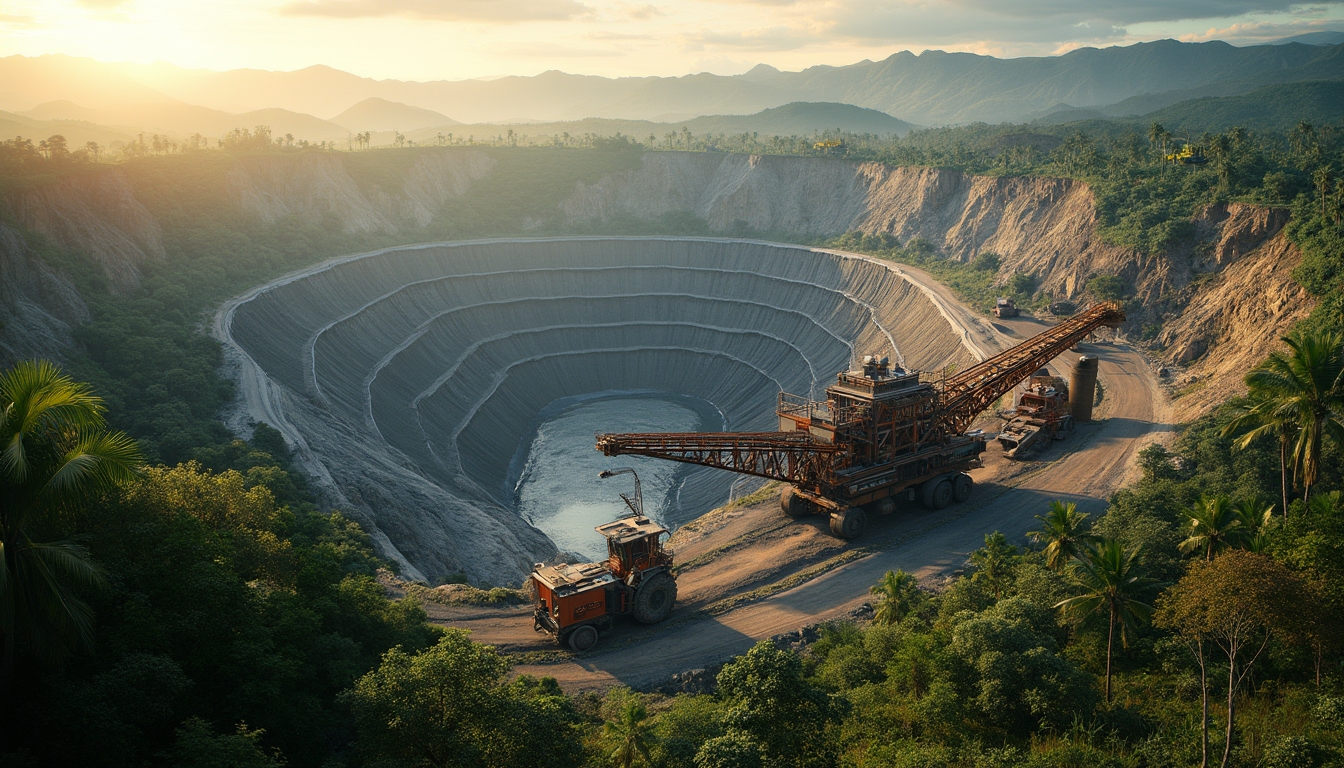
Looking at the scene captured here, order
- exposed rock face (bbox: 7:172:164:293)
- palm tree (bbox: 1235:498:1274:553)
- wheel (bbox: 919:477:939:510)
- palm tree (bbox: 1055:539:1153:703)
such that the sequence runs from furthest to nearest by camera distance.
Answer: exposed rock face (bbox: 7:172:164:293), wheel (bbox: 919:477:939:510), palm tree (bbox: 1235:498:1274:553), palm tree (bbox: 1055:539:1153:703)

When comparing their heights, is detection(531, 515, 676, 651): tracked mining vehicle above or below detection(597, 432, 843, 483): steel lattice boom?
below

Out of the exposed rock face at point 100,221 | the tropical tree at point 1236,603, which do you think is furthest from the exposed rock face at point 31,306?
the tropical tree at point 1236,603

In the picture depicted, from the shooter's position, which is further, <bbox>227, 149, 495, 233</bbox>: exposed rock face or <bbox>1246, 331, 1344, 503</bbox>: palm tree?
<bbox>227, 149, 495, 233</bbox>: exposed rock face

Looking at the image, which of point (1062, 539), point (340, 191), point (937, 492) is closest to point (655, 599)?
point (1062, 539)

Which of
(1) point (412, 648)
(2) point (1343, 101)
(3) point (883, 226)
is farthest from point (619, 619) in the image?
(2) point (1343, 101)

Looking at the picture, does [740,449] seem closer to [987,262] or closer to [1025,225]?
[987,262]

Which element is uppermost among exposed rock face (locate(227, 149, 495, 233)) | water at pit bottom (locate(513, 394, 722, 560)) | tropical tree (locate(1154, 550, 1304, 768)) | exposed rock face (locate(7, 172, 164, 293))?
exposed rock face (locate(227, 149, 495, 233))

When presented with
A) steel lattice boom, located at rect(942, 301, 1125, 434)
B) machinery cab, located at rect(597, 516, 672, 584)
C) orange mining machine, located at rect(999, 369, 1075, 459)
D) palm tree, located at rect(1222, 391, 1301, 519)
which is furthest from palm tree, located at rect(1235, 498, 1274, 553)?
orange mining machine, located at rect(999, 369, 1075, 459)

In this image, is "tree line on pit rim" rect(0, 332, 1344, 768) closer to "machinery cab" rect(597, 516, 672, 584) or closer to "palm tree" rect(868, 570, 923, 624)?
"palm tree" rect(868, 570, 923, 624)
